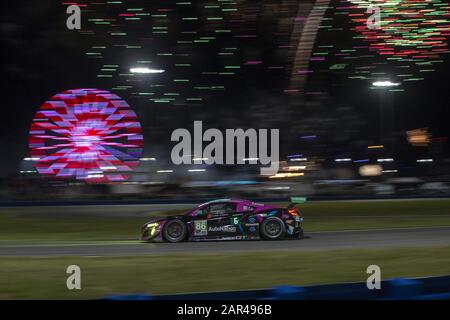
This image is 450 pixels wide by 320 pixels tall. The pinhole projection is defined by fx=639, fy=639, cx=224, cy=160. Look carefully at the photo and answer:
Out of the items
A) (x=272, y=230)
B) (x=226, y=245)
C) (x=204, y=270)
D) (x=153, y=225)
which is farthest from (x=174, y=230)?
(x=204, y=270)

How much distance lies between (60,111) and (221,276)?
92.4 feet

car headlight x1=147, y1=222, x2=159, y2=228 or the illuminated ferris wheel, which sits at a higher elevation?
the illuminated ferris wheel

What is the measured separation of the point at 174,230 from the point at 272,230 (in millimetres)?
2053

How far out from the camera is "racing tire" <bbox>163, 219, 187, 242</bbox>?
1336cm

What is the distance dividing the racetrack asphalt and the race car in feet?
0.81

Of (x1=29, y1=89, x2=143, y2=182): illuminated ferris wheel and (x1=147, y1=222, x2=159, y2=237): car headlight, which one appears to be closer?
(x1=147, y1=222, x2=159, y2=237): car headlight

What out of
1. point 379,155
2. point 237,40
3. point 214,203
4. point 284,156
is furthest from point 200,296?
point 379,155

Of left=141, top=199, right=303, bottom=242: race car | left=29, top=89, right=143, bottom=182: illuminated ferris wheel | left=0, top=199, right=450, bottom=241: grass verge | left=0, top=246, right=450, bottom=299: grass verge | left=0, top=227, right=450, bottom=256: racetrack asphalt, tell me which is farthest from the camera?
left=29, top=89, right=143, bottom=182: illuminated ferris wheel

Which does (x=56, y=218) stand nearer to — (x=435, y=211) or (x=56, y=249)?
(x=56, y=249)

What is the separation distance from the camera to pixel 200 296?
686 cm

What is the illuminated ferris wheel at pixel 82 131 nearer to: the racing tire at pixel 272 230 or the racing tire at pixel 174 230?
the racing tire at pixel 174 230

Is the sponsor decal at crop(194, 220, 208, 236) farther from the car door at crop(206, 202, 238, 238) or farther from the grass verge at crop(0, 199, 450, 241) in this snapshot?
the grass verge at crop(0, 199, 450, 241)

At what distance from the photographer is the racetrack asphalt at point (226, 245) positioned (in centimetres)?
1194

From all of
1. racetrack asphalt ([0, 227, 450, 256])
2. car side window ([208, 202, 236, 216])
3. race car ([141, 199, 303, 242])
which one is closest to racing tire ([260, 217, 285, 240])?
race car ([141, 199, 303, 242])
